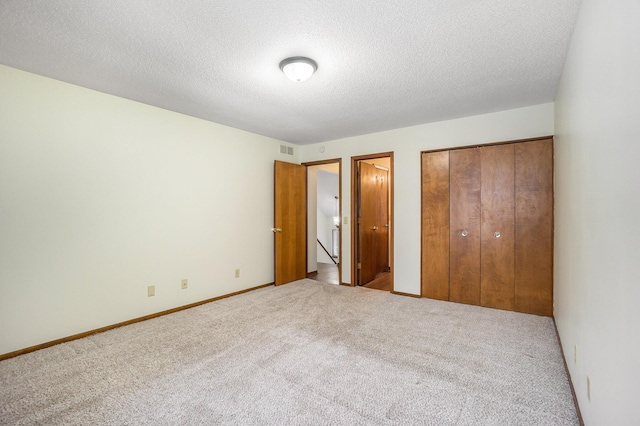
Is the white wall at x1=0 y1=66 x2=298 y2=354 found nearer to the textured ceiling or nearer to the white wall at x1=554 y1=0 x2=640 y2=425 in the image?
the textured ceiling

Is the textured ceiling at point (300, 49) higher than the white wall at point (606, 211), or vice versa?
the textured ceiling at point (300, 49)

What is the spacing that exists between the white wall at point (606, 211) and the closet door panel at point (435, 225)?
5.93 feet

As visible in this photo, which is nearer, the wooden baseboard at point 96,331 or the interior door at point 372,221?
the wooden baseboard at point 96,331

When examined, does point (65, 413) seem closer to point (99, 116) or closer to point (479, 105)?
point (99, 116)

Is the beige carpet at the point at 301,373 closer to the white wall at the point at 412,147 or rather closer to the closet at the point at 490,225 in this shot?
the closet at the point at 490,225

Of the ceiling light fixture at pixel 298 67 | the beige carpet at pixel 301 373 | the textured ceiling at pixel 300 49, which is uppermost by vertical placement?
the textured ceiling at pixel 300 49

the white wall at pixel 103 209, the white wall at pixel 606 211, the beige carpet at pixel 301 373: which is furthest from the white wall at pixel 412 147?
the white wall at pixel 103 209

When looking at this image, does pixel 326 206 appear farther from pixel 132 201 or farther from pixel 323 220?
pixel 132 201

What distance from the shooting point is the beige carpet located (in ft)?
5.53

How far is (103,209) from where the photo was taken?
2914mm

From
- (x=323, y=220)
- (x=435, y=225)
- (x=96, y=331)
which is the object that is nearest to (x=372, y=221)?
(x=435, y=225)

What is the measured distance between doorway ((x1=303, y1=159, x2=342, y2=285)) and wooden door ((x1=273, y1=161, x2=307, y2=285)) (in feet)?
0.92

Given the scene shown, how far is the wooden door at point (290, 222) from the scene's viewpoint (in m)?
4.67

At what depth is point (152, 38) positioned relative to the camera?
2.00m
